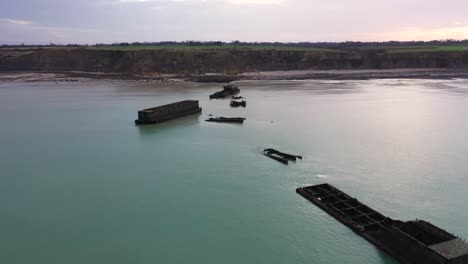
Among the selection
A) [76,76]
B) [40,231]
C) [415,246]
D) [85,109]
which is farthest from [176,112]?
[76,76]

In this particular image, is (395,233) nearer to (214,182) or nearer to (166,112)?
(214,182)

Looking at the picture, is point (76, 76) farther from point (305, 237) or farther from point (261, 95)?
point (305, 237)

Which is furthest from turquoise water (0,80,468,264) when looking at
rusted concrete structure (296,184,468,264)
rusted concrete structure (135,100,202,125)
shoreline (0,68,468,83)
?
shoreline (0,68,468,83)

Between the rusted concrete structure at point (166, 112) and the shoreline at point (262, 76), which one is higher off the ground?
the shoreline at point (262, 76)

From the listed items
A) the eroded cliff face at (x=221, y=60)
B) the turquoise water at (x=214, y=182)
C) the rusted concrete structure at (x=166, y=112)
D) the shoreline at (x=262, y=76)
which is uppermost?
the eroded cliff face at (x=221, y=60)

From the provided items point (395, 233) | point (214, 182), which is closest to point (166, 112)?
point (214, 182)

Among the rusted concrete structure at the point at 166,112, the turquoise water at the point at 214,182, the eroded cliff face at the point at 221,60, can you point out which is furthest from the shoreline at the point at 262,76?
the turquoise water at the point at 214,182

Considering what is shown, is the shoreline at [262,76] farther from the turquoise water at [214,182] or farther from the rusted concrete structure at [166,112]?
the turquoise water at [214,182]

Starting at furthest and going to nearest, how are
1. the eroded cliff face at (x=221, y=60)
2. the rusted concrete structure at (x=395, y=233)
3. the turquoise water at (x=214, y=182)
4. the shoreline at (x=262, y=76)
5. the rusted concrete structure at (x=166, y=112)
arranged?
1. the eroded cliff face at (x=221, y=60)
2. the shoreline at (x=262, y=76)
3. the rusted concrete structure at (x=166, y=112)
4. the turquoise water at (x=214, y=182)
5. the rusted concrete structure at (x=395, y=233)
